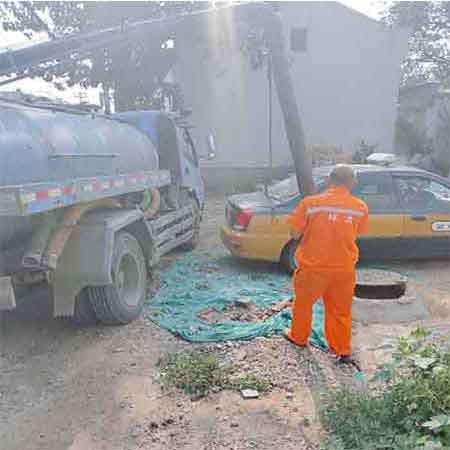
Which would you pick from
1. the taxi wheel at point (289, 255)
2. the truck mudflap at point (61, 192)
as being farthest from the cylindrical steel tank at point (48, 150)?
the taxi wheel at point (289, 255)

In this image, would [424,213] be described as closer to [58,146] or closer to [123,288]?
[123,288]

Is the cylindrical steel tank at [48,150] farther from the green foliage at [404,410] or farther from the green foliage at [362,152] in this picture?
the green foliage at [362,152]

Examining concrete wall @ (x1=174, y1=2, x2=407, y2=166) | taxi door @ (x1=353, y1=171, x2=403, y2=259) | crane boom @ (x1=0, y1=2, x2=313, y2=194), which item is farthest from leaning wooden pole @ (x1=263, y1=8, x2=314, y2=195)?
concrete wall @ (x1=174, y1=2, x2=407, y2=166)

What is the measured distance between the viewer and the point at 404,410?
2.72 metres

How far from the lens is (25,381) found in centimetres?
385

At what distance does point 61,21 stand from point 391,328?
14.8 meters

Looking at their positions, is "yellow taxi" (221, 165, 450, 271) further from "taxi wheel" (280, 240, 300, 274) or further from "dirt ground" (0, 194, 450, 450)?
"dirt ground" (0, 194, 450, 450)

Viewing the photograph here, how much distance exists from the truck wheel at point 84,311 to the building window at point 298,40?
567 inches

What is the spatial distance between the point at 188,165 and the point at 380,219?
3.35 meters

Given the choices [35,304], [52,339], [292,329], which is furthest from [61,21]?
[292,329]

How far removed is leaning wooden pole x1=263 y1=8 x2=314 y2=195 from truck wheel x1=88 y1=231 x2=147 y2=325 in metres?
2.12

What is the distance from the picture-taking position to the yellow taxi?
6328 mm

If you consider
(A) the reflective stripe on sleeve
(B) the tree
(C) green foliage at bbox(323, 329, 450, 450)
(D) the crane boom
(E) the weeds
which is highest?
(B) the tree

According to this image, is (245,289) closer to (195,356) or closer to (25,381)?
(195,356)
